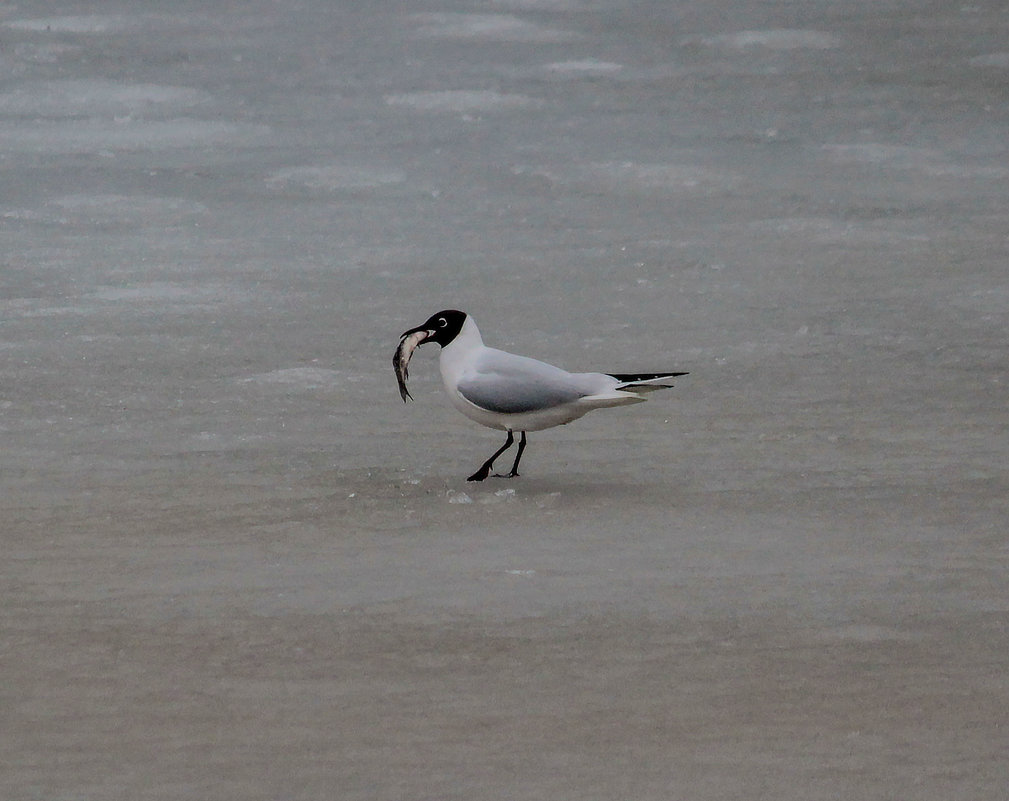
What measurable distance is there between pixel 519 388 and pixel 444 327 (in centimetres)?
35

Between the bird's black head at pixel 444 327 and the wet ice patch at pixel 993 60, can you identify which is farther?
the wet ice patch at pixel 993 60

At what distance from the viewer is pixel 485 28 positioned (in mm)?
13492

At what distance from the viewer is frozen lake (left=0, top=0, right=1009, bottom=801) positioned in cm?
338

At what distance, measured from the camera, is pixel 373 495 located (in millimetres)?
4988

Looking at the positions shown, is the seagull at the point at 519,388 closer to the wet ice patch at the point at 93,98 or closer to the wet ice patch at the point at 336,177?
the wet ice patch at the point at 336,177

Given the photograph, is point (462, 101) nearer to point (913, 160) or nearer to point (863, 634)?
point (913, 160)

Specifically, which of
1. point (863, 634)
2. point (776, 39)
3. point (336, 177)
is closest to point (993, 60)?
point (776, 39)

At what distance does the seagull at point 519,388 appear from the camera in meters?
4.98

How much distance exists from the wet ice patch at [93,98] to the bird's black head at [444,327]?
6.25 m

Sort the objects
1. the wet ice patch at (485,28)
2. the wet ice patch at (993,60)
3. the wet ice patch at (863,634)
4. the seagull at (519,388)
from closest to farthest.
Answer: the wet ice patch at (863,634), the seagull at (519,388), the wet ice patch at (993,60), the wet ice patch at (485,28)

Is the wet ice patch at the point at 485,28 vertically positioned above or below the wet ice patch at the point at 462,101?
above

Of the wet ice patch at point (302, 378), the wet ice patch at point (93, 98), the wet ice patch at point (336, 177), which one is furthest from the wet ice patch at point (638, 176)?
the wet ice patch at point (302, 378)

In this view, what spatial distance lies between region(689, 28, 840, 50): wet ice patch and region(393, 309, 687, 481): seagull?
26.3 ft

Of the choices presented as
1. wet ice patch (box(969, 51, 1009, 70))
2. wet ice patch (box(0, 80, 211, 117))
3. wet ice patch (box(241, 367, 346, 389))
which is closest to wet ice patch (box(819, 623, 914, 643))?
wet ice patch (box(241, 367, 346, 389))
